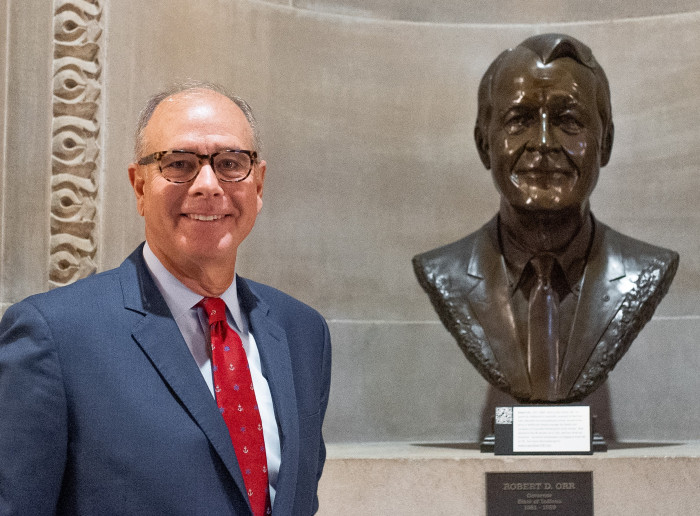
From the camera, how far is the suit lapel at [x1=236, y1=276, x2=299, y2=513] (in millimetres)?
1362

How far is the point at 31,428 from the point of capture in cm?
124

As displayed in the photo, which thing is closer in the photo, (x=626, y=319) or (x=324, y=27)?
(x=626, y=319)

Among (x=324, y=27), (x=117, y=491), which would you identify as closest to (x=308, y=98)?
(x=324, y=27)

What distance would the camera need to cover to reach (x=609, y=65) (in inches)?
172

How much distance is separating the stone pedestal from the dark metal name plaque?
0.02 metres

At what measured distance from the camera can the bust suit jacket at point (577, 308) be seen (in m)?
3.21

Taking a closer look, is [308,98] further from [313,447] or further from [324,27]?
[313,447]

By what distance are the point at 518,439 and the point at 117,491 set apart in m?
2.03

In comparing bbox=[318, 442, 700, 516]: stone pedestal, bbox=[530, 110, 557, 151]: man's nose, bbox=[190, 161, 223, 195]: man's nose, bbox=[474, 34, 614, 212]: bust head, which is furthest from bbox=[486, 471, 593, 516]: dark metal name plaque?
bbox=[190, 161, 223, 195]: man's nose

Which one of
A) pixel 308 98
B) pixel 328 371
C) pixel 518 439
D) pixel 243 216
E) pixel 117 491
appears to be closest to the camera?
pixel 117 491

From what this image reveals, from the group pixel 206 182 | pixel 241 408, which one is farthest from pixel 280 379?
pixel 206 182

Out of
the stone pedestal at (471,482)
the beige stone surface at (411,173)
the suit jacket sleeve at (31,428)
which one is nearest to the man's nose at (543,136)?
the stone pedestal at (471,482)

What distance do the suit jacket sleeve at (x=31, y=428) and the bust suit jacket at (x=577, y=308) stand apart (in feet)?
7.07

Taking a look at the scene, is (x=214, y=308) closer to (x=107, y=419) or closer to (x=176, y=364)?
(x=176, y=364)
